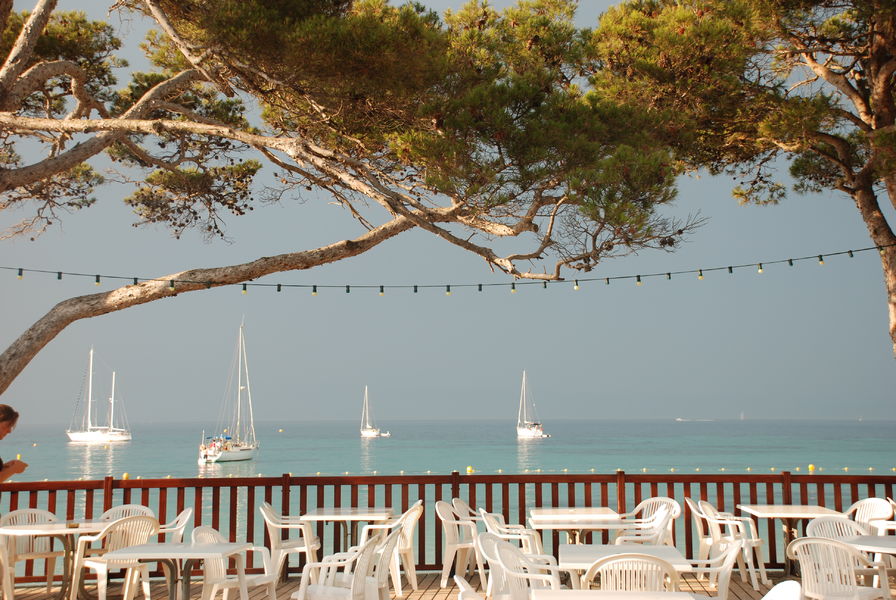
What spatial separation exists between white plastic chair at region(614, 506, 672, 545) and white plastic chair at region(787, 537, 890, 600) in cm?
135

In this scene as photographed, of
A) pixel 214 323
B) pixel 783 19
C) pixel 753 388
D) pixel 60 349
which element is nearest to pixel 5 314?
pixel 60 349

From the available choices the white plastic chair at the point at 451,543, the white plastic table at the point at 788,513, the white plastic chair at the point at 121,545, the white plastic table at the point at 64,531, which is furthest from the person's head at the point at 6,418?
the white plastic table at the point at 788,513

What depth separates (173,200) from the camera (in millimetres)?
9336

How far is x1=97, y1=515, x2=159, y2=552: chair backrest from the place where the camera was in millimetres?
5434

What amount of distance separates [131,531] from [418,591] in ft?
7.26

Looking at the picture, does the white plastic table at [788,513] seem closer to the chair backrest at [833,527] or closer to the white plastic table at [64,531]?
the chair backrest at [833,527]

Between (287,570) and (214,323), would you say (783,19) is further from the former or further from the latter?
(214,323)

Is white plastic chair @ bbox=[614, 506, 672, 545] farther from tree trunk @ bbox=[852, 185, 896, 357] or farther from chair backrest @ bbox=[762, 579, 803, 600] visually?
tree trunk @ bbox=[852, 185, 896, 357]

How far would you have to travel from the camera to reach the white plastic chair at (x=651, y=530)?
582 cm

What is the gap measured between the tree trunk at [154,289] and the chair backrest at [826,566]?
13.8 feet

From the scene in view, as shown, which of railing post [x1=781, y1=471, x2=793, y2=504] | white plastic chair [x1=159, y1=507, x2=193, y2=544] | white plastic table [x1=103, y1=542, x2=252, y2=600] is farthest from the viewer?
railing post [x1=781, y1=471, x2=793, y2=504]

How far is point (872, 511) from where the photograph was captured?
639cm

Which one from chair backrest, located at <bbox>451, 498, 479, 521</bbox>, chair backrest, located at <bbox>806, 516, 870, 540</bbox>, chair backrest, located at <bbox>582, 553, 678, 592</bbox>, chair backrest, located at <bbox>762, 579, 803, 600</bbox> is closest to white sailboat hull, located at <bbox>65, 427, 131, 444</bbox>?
chair backrest, located at <bbox>451, 498, 479, 521</bbox>

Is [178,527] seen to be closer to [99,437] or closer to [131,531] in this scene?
[131,531]
